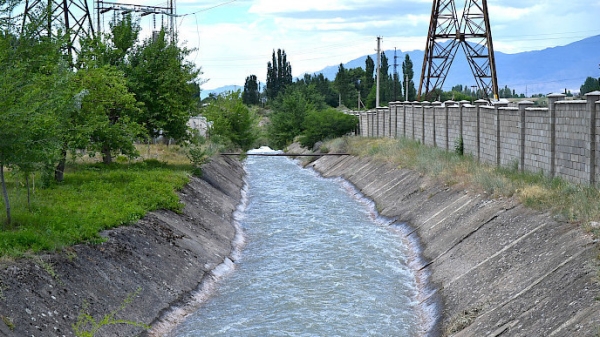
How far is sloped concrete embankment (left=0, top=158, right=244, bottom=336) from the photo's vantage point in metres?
12.7

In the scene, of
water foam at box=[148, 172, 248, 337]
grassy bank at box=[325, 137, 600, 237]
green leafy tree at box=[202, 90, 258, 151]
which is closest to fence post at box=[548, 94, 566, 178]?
grassy bank at box=[325, 137, 600, 237]

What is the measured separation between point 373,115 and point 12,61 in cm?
4361

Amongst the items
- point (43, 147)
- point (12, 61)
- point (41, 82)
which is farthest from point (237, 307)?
point (12, 61)

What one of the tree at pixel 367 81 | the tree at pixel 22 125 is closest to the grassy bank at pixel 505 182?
the tree at pixel 22 125

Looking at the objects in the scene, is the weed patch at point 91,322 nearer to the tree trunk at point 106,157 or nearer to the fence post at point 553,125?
the fence post at point 553,125

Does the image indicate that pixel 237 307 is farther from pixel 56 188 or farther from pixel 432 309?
pixel 56 188

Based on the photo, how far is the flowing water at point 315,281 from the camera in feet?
52.7

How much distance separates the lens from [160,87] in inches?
1310

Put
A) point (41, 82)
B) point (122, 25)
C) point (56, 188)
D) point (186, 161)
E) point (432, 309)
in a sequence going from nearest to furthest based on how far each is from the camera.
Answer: point (432, 309) → point (41, 82) → point (56, 188) → point (122, 25) → point (186, 161)

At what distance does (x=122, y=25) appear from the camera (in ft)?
111

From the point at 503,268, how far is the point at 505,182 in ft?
22.5

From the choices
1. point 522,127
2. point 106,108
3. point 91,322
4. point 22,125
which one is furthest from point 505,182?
point 106,108

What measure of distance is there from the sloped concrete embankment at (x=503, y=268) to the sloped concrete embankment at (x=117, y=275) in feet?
20.3

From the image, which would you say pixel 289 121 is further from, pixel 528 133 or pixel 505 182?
pixel 505 182
